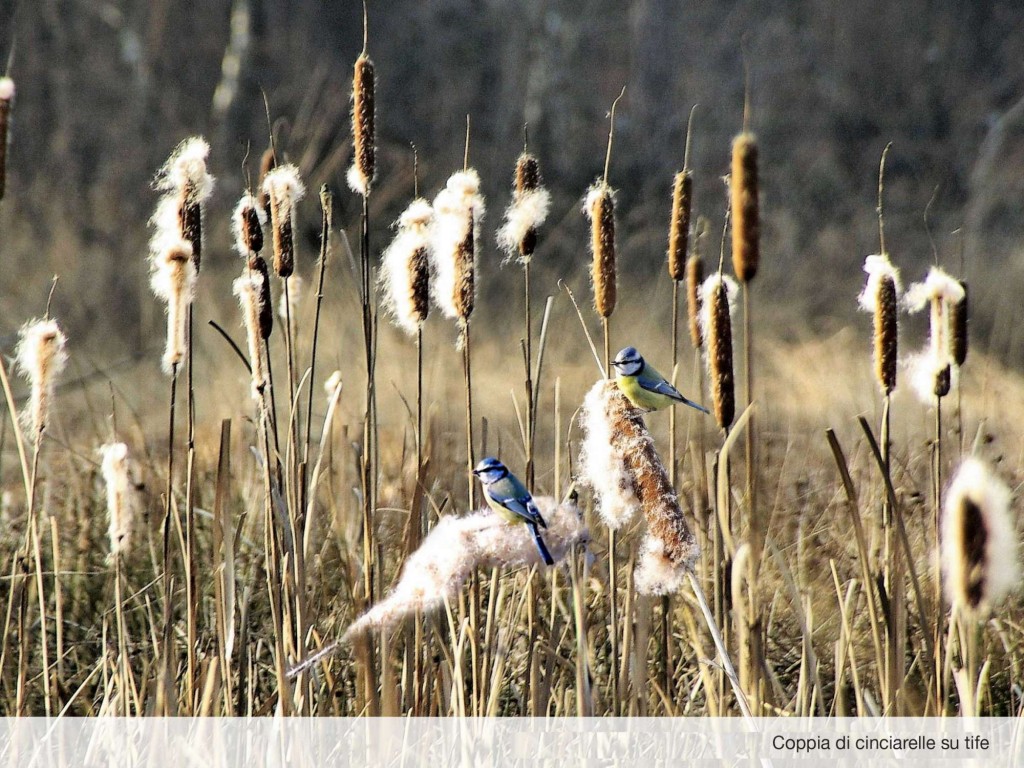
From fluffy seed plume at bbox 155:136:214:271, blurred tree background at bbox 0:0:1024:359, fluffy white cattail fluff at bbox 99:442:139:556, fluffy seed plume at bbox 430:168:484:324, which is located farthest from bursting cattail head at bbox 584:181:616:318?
blurred tree background at bbox 0:0:1024:359

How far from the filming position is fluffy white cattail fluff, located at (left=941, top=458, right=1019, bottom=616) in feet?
2.46

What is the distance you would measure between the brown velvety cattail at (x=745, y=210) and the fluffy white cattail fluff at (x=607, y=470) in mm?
173

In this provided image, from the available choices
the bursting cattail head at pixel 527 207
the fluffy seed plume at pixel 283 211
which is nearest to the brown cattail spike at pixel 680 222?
the bursting cattail head at pixel 527 207

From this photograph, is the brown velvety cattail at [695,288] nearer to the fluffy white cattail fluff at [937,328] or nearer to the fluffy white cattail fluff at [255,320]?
the fluffy white cattail fluff at [937,328]

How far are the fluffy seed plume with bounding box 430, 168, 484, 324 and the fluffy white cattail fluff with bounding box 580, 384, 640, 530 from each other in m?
0.21

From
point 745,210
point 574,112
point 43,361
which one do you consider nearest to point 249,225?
point 43,361

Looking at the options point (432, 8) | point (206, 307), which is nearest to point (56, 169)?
point (206, 307)

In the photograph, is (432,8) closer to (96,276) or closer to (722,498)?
(96,276)

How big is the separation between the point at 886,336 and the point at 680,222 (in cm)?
22

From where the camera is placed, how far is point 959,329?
1.21 m

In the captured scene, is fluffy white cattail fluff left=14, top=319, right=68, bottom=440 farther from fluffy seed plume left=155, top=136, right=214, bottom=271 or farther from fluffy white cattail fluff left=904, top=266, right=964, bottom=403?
fluffy white cattail fluff left=904, top=266, right=964, bottom=403

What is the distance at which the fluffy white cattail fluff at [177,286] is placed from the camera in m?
1.03

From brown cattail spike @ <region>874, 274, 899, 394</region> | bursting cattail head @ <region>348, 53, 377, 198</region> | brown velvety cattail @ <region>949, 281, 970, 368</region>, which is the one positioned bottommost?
brown cattail spike @ <region>874, 274, 899, 394</region>

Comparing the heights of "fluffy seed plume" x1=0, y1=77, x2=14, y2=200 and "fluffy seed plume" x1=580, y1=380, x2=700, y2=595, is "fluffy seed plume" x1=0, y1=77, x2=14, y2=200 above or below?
above
